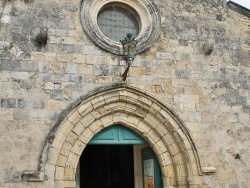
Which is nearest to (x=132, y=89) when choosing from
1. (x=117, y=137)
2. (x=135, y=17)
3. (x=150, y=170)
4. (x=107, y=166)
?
(x=117, y=137)

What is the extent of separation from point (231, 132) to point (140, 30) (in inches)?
103

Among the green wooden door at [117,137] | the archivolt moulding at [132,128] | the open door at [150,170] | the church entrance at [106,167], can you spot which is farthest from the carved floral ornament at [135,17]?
the church entrance at [106,167]

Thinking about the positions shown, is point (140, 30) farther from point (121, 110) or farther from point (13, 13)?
point (13, 13)

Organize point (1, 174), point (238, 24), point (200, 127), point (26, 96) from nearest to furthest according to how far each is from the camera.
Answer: point (1, 174), point (26, 96), point (200, 127), point (238, 24)

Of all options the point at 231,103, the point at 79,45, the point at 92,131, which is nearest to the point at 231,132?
the point at 231,103

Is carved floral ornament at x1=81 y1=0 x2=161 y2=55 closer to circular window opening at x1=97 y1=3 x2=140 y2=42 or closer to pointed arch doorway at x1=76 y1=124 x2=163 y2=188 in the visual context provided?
circular window opening at x1=97 y1=3 x2=140 y2=42

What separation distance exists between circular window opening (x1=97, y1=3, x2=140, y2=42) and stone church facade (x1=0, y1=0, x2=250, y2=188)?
152 mm

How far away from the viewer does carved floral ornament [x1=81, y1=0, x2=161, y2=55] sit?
7.27m

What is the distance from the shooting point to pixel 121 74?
7.27 m

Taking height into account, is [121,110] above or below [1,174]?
above

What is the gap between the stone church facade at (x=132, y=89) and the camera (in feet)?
21.5

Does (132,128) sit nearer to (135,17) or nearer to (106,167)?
(135,17)

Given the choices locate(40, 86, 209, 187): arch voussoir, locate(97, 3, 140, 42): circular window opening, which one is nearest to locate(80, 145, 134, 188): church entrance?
locate(40, 86, 209, 187): arch voussoir

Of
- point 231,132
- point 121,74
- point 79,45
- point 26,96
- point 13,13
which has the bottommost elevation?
point 231,132
